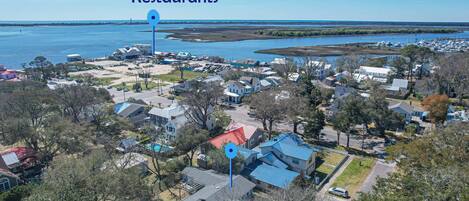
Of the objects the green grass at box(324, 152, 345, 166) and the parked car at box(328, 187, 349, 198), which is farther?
the green grass at box(324, 152, 345, 166)

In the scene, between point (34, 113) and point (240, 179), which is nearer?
point (240, 179)

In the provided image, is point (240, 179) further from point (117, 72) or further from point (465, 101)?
point (117, 72)

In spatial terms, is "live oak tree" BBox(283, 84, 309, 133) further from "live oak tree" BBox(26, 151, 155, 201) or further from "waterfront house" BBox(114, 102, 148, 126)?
"live oak tree" BBox(26, 151, 155, 201)

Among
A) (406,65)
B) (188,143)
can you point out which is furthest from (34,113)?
(406,65)

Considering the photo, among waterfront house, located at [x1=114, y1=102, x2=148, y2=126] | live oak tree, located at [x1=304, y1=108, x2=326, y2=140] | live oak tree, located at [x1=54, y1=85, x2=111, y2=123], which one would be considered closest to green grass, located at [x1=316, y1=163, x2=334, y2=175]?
live oak tree, located at [x1=304, y1=108, x2=326, y2=140]

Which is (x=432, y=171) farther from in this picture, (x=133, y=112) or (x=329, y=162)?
(x=133, y=112)

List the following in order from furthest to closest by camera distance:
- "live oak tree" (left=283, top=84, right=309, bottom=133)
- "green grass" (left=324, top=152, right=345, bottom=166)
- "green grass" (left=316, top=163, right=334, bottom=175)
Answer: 1. "live oak tree" (left=283, top=84, right=309, bottom=133)
2. "green grass" (left=324, top=152, right=345, bottom=166)
3. "green grass" (left=316, top=163, right=334, bottom=175)

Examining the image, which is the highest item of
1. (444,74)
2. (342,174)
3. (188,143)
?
(444,74)
